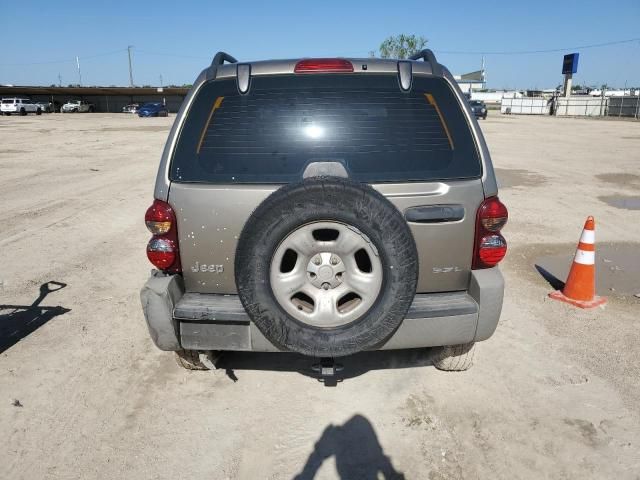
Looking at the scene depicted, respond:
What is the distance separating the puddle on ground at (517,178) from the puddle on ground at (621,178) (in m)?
1.48

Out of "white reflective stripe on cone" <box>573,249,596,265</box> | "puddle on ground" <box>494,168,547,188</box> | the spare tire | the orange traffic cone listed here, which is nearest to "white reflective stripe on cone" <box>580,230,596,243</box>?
the orange traffic cone

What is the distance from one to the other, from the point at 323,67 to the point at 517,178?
10223 millimetres

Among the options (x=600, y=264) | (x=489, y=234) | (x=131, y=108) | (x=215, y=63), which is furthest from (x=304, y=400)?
(x=131, y=108)

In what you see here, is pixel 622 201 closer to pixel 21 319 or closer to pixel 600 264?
pixel 600 264

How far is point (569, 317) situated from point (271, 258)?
3.21m

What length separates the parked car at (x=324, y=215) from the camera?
2350mm

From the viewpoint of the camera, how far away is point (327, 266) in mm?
2383

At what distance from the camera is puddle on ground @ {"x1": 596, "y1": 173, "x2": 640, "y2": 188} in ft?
36.6

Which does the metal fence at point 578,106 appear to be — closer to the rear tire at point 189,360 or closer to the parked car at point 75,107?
the rear tire at point 189,360

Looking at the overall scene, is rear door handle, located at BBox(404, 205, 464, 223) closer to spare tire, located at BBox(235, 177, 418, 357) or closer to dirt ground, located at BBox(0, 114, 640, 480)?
spare tire, located at BBox(235, 177, 418, 357)

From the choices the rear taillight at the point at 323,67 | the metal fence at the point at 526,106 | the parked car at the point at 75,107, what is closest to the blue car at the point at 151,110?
the parked car at the point at 75,107

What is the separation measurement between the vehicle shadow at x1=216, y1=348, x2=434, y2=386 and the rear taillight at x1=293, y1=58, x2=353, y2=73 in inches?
75.9

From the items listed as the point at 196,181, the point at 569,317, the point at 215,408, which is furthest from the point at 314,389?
the point at 569,317

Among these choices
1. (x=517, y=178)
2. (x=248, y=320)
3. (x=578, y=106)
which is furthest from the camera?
(x=578, y=106)
